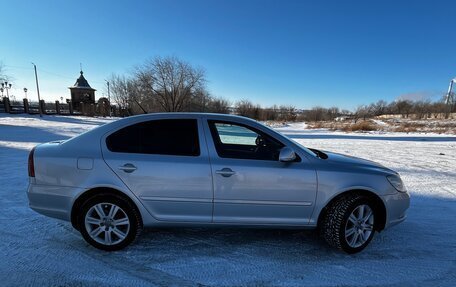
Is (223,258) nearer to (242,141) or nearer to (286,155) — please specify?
(286,155)

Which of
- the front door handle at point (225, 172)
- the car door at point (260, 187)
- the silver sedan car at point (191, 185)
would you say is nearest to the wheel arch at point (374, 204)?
the silver sedan car at point (191, 185)

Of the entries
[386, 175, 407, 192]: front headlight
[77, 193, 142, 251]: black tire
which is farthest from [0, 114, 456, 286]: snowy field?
[386, 175, 407, 192]: front headlight

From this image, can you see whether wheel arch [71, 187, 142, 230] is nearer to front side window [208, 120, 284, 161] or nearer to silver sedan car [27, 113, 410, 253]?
silver sedan car [27, 113, 410, 253]

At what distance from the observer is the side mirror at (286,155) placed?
2897 mm

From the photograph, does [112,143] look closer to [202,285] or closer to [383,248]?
[202,285]

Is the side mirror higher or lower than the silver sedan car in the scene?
higher

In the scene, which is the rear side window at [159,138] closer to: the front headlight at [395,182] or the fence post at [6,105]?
the front headlight at [395,182]

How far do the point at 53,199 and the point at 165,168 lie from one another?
1419 mm

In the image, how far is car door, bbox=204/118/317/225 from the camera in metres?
2.94

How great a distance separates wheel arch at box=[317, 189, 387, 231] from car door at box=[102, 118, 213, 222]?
142cm

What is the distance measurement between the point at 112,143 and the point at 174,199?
39.7 inches

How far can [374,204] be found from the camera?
317 cm

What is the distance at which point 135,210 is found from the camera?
3.03 meters

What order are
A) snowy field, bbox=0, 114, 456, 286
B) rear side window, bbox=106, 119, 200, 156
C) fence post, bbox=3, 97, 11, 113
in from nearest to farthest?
snowy field, bbox=0, 114, 456, 286
rear side window, bbox=106, 119, 200, 156
fence post, bbox=3, 97, 11, 113
